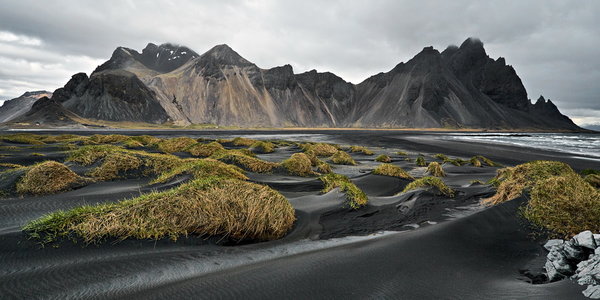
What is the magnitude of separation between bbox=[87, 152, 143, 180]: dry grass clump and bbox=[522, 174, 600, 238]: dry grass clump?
42.3 feet

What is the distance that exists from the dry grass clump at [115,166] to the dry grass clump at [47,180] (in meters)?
1.23

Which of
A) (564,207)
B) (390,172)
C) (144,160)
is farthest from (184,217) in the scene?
(390,172)

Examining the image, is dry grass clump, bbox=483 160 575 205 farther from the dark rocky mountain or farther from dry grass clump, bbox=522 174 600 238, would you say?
the dark rocky mountain

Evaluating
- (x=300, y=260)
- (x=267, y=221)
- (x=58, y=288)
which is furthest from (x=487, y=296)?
(x=58, y=288)

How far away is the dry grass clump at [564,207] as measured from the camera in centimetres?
558

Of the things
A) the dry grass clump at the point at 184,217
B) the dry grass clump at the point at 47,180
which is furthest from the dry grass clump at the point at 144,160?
the dry grass clump at the point at 184,217

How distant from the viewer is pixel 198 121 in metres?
186

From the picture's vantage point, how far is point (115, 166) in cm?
1174

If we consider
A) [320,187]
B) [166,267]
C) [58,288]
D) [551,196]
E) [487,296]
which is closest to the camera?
[58,288]

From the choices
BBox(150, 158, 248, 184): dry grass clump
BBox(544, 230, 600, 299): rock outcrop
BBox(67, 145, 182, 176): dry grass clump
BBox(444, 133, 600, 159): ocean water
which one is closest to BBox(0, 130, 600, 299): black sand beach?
BBox(544, 230, 600, 299): rock outcrop

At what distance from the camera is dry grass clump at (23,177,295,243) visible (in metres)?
4.91

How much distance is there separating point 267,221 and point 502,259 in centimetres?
442

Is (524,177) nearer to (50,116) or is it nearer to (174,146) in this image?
(174,146)

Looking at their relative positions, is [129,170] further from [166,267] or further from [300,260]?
[300,260]
